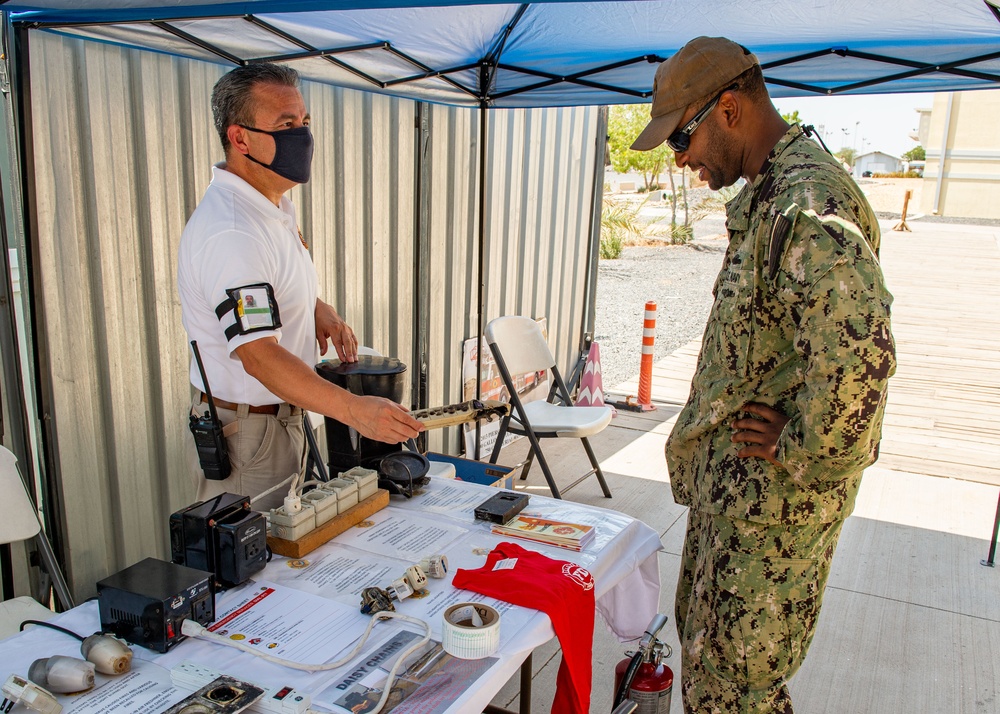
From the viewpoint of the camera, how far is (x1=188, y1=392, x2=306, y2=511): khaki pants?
2316 mm

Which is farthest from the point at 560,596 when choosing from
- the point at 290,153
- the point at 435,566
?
the point at 290,153

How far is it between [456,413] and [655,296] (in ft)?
37.5

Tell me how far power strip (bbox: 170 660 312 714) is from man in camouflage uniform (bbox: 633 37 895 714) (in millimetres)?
1053

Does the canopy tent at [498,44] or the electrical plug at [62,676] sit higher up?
the canopy tent at [498,44]

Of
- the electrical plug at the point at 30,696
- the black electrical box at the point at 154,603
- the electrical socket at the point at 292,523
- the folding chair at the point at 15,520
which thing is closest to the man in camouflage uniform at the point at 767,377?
the electrical socket at the point at 292,523

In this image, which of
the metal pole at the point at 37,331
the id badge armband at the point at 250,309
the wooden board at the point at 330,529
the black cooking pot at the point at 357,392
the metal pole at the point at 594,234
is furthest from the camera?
the metal pole at the point at 594,234

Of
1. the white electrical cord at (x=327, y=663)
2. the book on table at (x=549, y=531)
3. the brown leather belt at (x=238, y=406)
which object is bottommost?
the book on table at (x=549, y=531)

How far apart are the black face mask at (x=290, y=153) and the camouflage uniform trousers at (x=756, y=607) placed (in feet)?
5.14

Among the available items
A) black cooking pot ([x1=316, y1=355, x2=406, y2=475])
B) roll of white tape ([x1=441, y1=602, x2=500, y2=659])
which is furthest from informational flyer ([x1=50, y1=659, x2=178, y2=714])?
black cooking pot ([x1=316, y1=355, x2=406, y2=475])

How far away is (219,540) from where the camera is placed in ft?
5.49

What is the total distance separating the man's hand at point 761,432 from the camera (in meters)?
1.76

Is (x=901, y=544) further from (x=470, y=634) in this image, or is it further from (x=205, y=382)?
(x=205, y=382)

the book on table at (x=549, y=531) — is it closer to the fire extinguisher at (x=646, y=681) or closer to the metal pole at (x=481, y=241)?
the fire extinguisher at (x=646, y=681)

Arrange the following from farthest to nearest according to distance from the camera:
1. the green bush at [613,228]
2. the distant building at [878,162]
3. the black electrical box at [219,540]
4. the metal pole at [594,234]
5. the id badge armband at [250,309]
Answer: the distant building at [878,162] < the green bush at [613,228] < the metal pole at [594,234] < the id badge armband at [250,309] < the black electrical box at [219,540]
